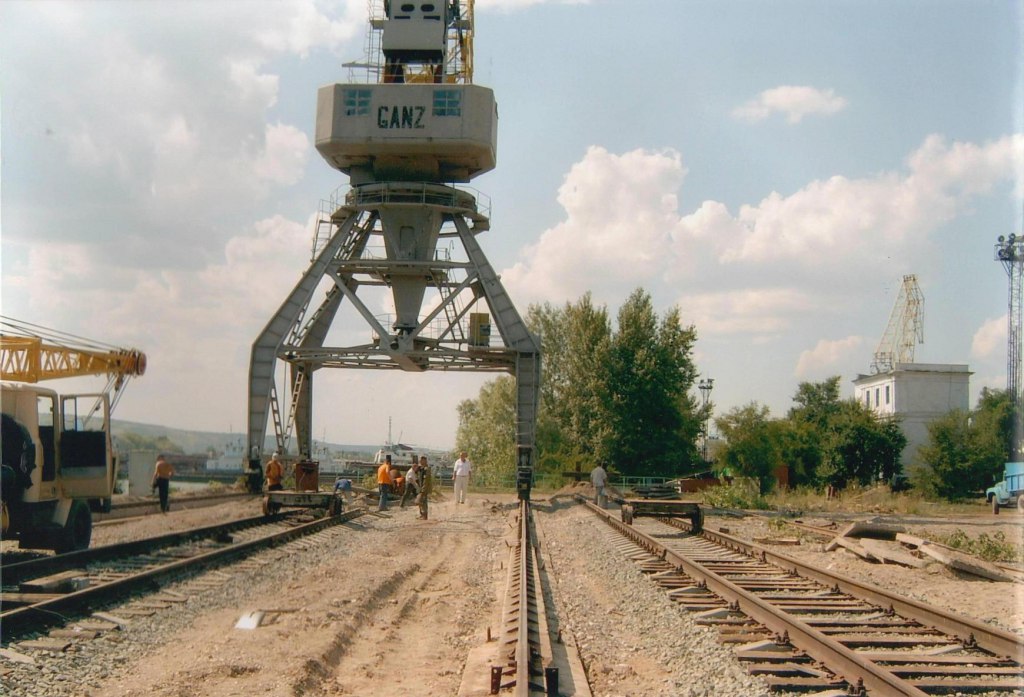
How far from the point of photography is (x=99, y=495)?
14.3m

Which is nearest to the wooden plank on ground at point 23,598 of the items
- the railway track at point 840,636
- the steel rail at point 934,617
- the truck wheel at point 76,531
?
the truck wheel at point 76,531

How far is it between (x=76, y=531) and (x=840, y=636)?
1055 cm

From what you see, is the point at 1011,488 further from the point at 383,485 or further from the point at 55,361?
the point at 55,361

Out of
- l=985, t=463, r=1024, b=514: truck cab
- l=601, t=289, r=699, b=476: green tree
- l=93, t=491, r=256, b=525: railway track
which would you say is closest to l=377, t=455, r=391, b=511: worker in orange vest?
l=93, t=491, r=256, b=525: railway track

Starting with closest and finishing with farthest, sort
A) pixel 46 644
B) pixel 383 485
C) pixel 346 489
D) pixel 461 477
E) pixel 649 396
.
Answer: pixel 46 644
pixel 383 485
pixel 461 477
pixel 346 489
pixel 649 396

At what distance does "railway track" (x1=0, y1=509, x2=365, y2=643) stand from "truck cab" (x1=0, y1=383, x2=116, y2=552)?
0.71 metres

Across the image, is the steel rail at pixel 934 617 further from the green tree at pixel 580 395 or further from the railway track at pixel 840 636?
the green tree at pixel 580 395

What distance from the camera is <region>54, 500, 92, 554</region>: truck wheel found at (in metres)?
13.4

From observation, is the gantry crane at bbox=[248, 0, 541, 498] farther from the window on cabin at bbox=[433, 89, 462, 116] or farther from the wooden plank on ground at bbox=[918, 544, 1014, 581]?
the wooden plank on ground at bbox=[918, 544, 1014, 581]

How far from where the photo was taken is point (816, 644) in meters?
7.50

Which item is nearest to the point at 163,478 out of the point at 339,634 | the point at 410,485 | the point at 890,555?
the point at 410,485

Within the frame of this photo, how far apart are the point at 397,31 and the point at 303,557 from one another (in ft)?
91.0

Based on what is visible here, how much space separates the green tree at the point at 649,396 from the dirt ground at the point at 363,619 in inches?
1266

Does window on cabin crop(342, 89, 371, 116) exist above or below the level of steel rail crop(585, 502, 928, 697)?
above
